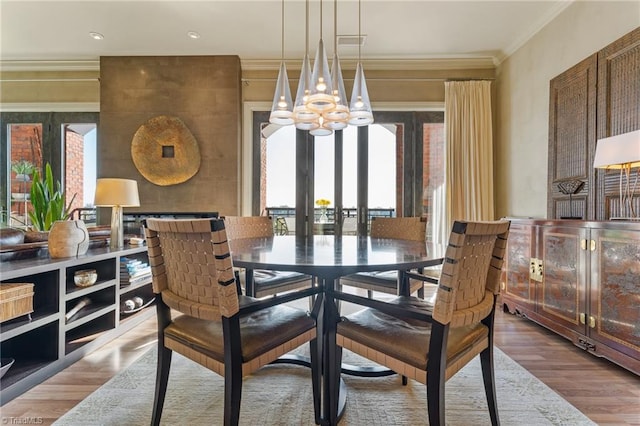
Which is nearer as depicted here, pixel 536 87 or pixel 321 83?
pixel 321 83

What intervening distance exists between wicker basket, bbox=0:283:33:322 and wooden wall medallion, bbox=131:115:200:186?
245 cm

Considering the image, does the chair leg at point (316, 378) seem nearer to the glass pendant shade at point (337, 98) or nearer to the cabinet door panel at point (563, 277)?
the glass pendant shade at point (337, 98)

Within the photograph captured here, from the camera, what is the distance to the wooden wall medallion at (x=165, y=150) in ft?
12.8

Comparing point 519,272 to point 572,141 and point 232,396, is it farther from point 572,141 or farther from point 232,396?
point 232,396

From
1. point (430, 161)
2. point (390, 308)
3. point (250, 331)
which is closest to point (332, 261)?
point (390, 308)

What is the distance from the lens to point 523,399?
1.59m

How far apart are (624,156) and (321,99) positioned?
180 cm

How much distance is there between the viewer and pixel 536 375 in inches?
71.7

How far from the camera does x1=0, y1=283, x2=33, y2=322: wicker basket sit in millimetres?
1521

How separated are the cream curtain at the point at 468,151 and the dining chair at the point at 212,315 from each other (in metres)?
3.09

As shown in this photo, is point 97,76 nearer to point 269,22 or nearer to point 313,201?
point 269,22

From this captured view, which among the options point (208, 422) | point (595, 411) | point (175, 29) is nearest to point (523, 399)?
point (595, 411)

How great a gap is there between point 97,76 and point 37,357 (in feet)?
12.4

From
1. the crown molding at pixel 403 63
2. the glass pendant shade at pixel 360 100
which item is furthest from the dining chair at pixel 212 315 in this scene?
the crown molding at pixel 403 63
